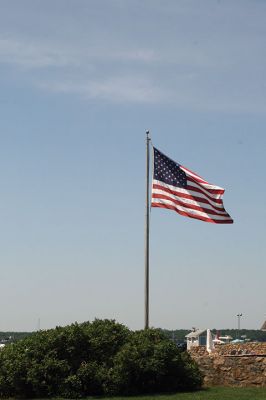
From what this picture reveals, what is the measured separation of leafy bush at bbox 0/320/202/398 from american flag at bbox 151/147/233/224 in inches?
193

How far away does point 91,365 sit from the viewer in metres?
23.7

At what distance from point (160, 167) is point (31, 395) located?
388 inches

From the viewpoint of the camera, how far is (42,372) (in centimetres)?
2336

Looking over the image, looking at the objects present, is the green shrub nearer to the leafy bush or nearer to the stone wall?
the leafy bush

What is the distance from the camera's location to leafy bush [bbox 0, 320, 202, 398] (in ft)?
76.3

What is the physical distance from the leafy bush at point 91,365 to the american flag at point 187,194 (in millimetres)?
4890

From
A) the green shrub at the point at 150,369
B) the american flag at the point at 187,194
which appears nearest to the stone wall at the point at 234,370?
the green shrub at the point at 150,369

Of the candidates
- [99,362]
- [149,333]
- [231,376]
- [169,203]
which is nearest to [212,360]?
[231,376]

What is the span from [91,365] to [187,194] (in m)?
7.50

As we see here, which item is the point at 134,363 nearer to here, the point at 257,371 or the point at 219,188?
the point at 257,371

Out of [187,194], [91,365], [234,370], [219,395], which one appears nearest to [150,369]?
[91,365]

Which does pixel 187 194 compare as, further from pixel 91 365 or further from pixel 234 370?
pixel 91 365

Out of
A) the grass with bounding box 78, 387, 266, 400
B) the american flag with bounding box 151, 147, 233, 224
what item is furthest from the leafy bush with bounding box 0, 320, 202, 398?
the american flag with bounding box 151, 147, 233, 224

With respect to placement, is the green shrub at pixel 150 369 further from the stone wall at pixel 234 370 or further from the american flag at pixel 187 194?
the american flag at pixel 187 194
